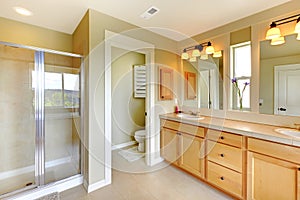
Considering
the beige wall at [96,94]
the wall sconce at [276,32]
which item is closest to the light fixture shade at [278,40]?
the wall sconce at [276,32]

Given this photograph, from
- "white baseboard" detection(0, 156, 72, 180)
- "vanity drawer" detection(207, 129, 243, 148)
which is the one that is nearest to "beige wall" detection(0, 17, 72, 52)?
"white baseboard" detection(0, 156, 72, 180)

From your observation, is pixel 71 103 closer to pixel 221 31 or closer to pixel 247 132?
pixel 247 132

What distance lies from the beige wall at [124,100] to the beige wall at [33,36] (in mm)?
1008

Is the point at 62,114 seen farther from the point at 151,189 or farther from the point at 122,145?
the point at 151,189

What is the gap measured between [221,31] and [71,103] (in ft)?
9.01

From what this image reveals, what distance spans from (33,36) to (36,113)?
48.9 inches

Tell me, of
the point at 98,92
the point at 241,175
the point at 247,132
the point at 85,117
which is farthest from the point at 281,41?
the point at 85,117

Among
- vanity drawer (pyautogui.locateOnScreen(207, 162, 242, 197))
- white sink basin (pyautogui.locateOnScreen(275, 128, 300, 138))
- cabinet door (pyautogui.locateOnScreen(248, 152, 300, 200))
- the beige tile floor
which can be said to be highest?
white sink basin (pyautogui.locateOnScreen(275, 128, 300, 138))

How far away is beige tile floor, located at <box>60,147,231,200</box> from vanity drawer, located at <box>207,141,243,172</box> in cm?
43

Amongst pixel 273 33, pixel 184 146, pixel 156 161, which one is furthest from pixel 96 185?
pixel 273 33

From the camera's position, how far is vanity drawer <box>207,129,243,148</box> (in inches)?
65.0

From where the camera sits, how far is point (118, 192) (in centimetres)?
188

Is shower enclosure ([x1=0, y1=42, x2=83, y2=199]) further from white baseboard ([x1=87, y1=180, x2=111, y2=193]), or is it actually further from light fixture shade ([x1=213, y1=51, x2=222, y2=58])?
light fixture shade ([x1=213, y1=51, x2=222, y2=58])

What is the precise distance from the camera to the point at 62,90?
8.24ft
